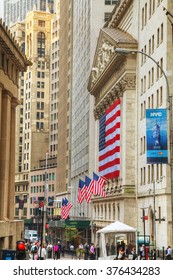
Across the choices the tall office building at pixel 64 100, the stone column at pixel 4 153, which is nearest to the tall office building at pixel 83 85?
the tall office building at pixel 64 100

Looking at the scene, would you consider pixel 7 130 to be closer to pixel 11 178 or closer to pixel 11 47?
pixel 11 178

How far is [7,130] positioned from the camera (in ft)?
163

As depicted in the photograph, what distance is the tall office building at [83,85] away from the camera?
360 ft

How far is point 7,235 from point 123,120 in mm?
32351

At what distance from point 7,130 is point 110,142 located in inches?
1403

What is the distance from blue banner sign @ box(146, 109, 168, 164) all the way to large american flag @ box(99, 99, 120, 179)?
47.1 m

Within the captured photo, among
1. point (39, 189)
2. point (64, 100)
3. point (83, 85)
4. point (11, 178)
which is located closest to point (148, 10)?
point (11, 178)

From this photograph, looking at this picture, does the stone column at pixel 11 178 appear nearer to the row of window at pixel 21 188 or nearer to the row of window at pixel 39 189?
the row of window at pixel 39 189

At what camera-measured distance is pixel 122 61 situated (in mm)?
77750

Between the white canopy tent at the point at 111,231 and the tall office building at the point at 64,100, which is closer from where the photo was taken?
the white canopy tent at the point at 111,231

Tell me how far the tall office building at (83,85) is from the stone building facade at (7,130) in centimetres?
5178

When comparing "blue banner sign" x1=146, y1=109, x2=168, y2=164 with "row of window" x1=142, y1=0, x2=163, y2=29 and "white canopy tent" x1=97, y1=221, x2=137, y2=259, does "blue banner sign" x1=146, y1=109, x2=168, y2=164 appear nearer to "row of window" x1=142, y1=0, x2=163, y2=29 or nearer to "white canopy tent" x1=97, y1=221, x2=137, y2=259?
"white canopy tent" x1=97, y1=221, x2=137, y2=259

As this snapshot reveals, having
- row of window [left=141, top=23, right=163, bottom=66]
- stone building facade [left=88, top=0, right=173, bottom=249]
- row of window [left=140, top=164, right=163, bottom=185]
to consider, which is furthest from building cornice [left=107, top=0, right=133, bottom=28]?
row of window [left=140, top=164, right=163, bottom=185]
